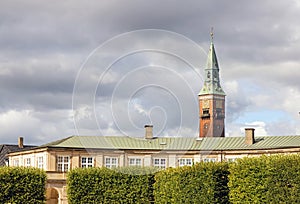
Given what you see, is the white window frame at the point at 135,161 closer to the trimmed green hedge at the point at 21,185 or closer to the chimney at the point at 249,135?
the chimney at the point at 249,135

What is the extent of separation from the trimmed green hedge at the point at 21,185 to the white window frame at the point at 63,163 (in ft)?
65.0

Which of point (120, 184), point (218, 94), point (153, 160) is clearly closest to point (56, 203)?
point (153, 160)

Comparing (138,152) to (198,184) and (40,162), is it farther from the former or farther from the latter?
(198,184)

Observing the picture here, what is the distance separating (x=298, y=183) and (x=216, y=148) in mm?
44102

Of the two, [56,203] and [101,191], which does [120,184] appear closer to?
[101,191]

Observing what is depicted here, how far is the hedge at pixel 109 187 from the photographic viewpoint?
7094cm

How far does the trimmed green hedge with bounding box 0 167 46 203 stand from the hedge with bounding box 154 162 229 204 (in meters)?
12.3

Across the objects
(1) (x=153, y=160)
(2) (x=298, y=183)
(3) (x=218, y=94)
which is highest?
(3) (x=218, y=94)

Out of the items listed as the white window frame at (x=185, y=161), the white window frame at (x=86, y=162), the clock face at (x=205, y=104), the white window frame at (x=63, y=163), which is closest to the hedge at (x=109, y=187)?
the white window frame at (x=63, y=163)

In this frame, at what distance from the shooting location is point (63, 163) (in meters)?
90.3

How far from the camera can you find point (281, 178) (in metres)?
53.2

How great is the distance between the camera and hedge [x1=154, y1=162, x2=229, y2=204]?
Answer: 5909 cm

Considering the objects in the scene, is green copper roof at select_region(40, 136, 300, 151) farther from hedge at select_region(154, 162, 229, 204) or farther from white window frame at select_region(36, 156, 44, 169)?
hedge at select_region(154, 162, 229, 204)

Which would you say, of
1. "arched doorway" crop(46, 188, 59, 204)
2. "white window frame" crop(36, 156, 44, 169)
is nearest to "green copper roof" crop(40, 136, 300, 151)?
"white window frame" crop(36, 156, 44, 169)
